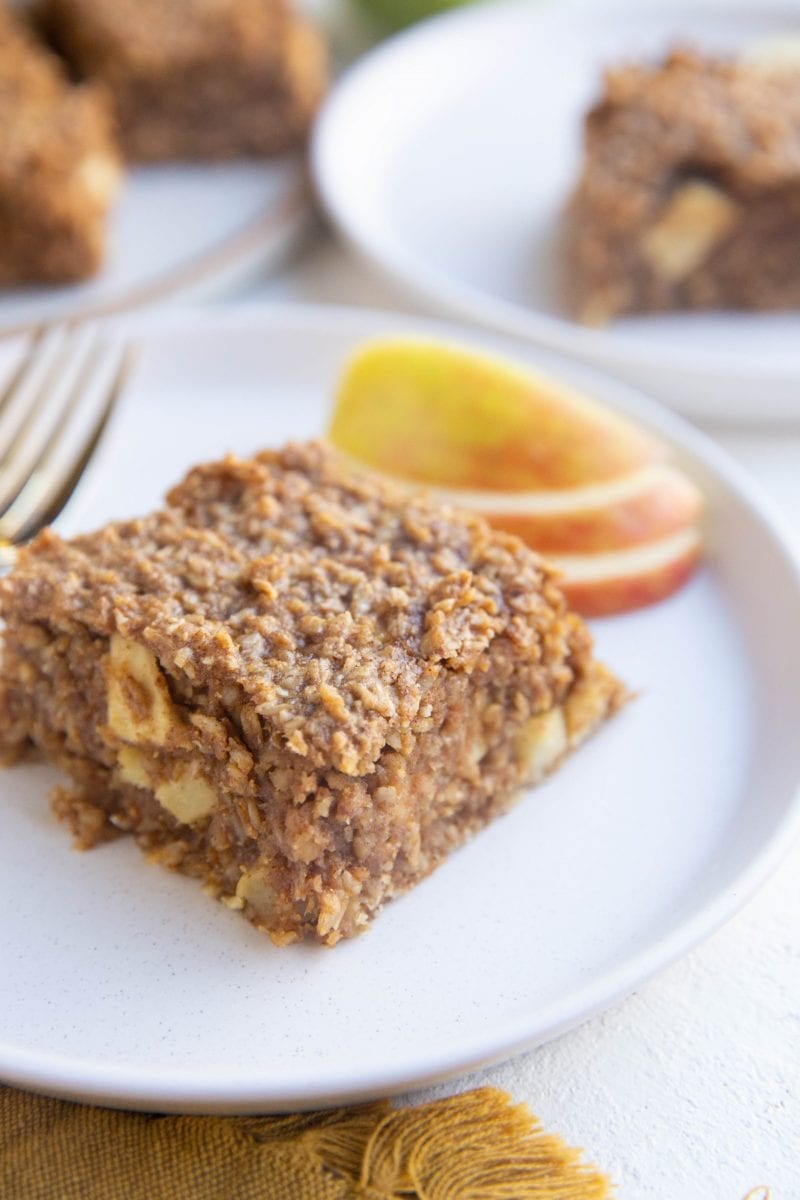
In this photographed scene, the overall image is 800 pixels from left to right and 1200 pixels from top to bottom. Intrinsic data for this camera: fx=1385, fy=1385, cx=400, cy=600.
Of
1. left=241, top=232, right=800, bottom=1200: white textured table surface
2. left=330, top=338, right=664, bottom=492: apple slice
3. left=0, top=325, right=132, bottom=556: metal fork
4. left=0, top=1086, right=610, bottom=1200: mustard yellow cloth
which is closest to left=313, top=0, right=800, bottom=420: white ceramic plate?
left=330, top=338, right=664, bottom=492: apple slice

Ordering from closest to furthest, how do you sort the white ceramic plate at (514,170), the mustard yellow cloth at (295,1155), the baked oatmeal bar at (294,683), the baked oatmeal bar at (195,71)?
the mustard yellow cloth at (295,1155) < the baked oatmeal bar at (294,683) < the white ceramic plate at (514,170) < the baked oatmeal bar at (195,71)

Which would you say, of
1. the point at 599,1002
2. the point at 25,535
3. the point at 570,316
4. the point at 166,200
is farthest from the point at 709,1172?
the point at 166,200

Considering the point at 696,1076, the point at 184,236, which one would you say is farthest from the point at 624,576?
the point at 184,236

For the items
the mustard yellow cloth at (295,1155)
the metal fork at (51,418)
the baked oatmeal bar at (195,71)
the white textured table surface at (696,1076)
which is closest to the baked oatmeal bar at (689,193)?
the baked oatmeal bar at (195,71)

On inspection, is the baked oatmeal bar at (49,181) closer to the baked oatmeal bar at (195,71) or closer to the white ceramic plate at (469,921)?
the baked oatmeal bar at (195,71)

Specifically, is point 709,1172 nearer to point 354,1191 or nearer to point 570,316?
point 354,1191

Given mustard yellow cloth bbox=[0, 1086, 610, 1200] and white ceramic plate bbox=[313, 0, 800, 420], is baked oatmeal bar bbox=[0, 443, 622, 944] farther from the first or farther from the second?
white ceramic plate bbox=[313, 0, 800, 420]
